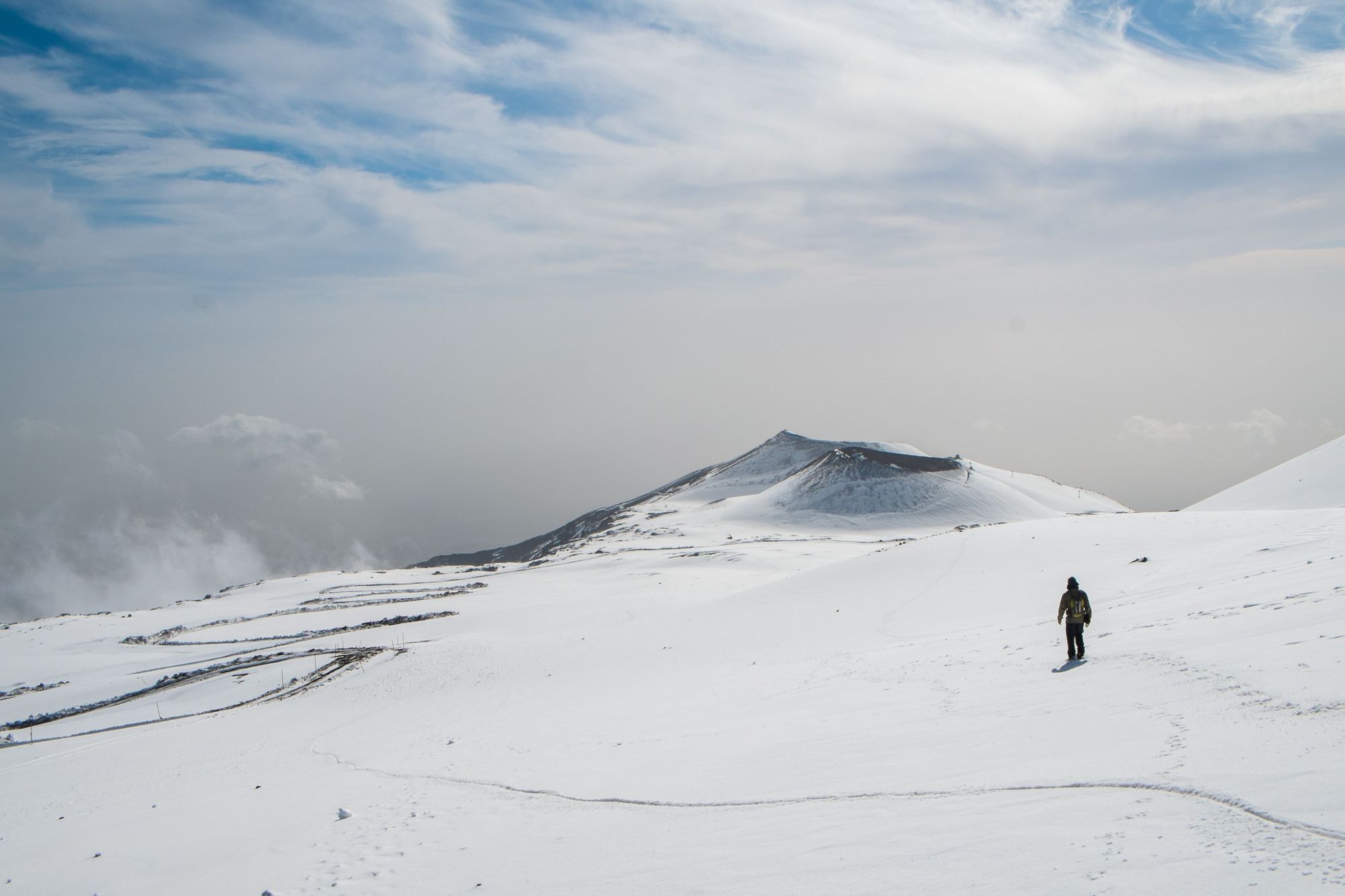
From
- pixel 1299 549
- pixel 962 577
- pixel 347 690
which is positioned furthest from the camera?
pixel 962 577

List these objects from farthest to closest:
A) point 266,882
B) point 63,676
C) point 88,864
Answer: point 63,676 < point 88,864 < point 266,882

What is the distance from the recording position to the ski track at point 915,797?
18.7 feet

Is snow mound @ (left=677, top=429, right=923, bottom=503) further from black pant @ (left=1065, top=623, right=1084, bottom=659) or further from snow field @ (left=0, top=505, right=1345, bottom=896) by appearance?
black pant @ (left=1065, top=623, right=1084, bottom=659)

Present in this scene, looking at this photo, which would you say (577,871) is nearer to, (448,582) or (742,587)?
(742,587)

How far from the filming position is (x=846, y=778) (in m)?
9.00

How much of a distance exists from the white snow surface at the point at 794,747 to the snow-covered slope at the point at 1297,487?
5137 mm

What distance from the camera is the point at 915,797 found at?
26.0 ft

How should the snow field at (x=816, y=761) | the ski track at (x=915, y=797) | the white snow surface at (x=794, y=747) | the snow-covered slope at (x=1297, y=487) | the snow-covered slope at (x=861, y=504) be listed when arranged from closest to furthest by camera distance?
1. the ski track at (x=915, y=797)
2. the snow field at (x=816, y=761)
3. the white snow surface at (x=794, y=747)
4. the snow-covered slope at (x=1297, y=487)
5. the snow-covered slope at (x=861, y=504)

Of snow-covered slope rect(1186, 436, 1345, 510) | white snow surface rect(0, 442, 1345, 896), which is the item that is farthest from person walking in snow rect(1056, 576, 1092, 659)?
snow-covered slope rect(1186, 436, 1345, 510)

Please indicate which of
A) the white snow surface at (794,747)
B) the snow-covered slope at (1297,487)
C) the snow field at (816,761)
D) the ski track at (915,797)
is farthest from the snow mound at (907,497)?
the ski track at (915,797)

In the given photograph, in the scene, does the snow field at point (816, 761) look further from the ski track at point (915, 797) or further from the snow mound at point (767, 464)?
the snow mound at point (767, 464)

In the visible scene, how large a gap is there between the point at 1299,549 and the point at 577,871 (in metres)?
16.5

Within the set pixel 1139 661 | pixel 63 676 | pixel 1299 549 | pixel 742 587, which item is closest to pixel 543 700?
pixel 1139 661

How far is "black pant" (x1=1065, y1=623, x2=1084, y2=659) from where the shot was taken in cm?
1246
